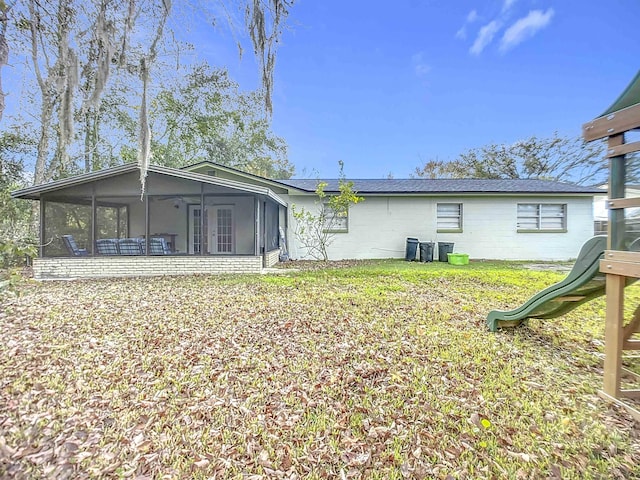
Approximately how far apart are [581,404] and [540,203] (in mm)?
12573

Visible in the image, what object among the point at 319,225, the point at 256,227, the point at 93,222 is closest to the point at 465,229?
the point at 319,225

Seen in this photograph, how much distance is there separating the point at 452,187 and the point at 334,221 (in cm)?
522

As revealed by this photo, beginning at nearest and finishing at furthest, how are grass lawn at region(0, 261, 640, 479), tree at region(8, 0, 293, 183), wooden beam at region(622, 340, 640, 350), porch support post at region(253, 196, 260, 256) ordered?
grass lawn at region(0, 261, 640, 479)
wooden beam at region(622, 340, 640, 350)
tree at region(8, 0, 293, 183)
porch support post at region(253, 196, 260, 256)

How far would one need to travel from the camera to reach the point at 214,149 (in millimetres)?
23859

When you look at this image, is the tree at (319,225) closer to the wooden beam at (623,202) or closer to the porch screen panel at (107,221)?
the porch screen panel at (107,221)

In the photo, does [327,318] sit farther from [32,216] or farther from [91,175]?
[32,216]

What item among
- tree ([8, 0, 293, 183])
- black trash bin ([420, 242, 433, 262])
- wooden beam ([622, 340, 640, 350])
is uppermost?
tree ([8, 0, 293, 183])

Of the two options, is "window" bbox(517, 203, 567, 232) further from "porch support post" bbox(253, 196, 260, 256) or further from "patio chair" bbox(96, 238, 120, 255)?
"patio chair" bbox(96, 238, 120, 255)

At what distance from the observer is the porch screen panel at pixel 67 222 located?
1138 centimetres

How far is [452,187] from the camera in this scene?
13.4 metres

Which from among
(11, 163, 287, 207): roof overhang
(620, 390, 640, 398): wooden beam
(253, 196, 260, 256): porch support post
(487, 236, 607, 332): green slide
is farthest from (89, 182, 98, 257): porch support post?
(620, 390, 640, 398): wooden beam

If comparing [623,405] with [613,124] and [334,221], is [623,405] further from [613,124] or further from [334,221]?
[334,221]

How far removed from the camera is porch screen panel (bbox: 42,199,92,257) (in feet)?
37.3

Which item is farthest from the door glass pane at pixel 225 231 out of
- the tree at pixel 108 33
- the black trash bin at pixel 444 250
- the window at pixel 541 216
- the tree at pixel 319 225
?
the window at pixel 541 216
